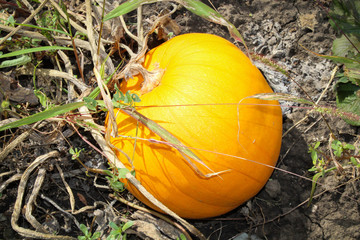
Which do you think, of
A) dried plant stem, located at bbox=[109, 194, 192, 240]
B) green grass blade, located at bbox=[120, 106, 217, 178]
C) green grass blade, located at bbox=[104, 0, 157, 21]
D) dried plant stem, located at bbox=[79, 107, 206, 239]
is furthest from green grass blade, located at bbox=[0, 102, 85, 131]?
dried plant stem, located at bbox=[109, 194, 192, 240]

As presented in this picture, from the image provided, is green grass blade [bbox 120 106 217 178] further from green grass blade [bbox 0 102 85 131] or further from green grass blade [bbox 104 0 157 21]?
green grass blade [bbox 104 0 157 21]

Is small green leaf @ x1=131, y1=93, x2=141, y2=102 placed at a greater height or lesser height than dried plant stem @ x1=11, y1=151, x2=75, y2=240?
greater

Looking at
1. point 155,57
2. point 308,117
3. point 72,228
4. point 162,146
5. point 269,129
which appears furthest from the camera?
point 308,117

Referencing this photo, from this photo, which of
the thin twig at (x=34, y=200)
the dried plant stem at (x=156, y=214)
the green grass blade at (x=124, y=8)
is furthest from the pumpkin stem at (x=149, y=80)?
the thin twig at (x=34, y=200)

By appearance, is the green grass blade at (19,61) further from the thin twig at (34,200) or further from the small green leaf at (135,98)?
the small green leaf at (135,98)

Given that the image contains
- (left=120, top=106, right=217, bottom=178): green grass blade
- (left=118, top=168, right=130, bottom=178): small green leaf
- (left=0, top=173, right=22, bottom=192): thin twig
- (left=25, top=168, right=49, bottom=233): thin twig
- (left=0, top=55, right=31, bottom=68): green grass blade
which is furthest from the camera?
(left=0, top=55, right=31, bottom=68): green grass blade

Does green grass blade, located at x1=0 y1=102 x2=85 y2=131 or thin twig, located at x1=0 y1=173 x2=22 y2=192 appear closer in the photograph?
green grass blade, located at x1=0 y1=102 x2=85 y2=131

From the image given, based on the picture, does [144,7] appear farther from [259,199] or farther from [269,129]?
[259,199]

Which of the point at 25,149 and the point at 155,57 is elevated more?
the point at 155,57

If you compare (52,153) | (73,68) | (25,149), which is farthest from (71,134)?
(73,68)
